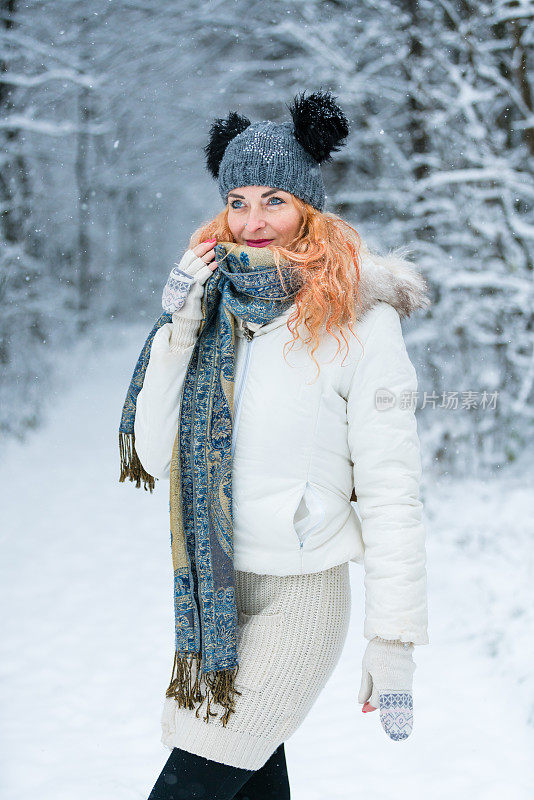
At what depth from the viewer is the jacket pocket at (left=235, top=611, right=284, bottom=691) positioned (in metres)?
1.64

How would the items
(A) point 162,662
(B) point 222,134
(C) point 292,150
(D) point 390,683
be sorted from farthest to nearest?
(A) point 162,662
(B) point 222,134
(C) point 292,150
(D) point 390,683

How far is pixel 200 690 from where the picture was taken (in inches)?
66.8

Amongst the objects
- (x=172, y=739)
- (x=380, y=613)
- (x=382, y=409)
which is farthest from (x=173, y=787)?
(x=382, y=409)

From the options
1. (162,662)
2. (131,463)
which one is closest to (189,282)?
(131,463)

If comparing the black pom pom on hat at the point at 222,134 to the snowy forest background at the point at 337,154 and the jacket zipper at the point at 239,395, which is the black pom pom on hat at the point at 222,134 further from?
the snowy forest background at the point at 337,154

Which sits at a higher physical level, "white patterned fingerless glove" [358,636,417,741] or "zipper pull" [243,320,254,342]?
"zipper pull" [243,320,254,342]

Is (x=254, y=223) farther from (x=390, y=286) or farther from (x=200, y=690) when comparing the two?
(x=200, y=690)

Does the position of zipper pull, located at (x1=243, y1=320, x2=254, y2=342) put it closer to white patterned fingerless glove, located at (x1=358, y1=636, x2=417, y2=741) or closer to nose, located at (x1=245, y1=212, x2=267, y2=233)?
nose, located at (x1=245, y1=212, x2=267, y2=233)

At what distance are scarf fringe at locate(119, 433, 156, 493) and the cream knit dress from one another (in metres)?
0.39

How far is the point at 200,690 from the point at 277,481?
52 centimetres

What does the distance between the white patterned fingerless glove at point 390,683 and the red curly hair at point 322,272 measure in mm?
624

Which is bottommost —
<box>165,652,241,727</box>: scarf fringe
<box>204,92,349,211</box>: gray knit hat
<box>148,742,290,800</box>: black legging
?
<box>148,742,290,800</box>: black legging

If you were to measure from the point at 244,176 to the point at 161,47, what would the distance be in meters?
8.80

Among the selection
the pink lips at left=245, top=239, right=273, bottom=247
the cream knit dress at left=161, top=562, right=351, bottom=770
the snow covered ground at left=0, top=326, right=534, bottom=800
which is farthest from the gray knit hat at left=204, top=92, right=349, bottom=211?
the snow covered ground at left=0, top=326, right=534, bottom=800
